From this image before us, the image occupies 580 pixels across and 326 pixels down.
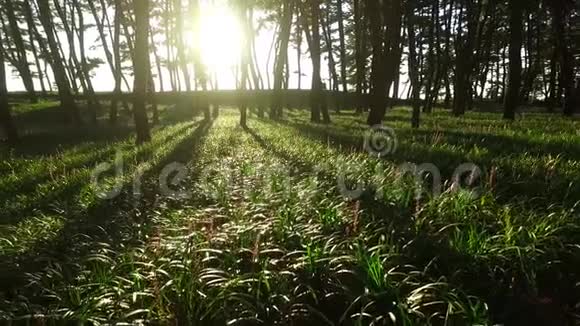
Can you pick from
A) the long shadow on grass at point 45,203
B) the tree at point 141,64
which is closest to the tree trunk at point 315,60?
the tree at point 141,64

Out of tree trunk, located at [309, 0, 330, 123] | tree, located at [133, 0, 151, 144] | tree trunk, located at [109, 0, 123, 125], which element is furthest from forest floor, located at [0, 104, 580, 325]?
tree trunk, located at [109, 0, 123, 125]

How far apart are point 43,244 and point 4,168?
7.90 meters

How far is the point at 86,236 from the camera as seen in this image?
4.76 meters

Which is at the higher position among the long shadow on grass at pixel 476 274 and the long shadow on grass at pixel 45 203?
the long shadow on grass at pixel 476 274

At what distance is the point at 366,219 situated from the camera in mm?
4586

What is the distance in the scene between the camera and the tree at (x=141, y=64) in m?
13.4

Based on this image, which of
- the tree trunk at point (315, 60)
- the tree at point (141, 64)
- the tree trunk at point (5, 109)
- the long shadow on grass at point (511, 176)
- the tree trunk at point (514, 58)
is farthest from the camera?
the tree trunk at point (315, 60)

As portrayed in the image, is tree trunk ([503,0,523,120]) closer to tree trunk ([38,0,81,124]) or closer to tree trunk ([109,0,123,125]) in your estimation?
tree trunk ([109,0,123,125])

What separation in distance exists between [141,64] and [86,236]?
991cm

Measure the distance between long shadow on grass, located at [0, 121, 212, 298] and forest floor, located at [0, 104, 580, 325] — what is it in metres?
0.02

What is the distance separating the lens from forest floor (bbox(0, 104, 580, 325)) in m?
3.02

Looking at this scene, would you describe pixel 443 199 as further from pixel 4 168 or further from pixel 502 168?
pixel 4 168

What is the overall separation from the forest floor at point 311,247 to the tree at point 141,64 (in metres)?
6.40

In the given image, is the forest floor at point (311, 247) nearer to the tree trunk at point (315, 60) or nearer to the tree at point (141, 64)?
the tree at point (141, 64)
